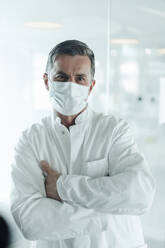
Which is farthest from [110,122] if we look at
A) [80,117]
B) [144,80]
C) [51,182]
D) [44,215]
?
[144,80]

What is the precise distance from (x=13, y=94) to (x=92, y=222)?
160 cm

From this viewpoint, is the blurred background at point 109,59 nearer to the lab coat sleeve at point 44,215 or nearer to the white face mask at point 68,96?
the white face mask at point 68,96

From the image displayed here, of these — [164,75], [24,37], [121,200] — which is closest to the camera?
[121,200]

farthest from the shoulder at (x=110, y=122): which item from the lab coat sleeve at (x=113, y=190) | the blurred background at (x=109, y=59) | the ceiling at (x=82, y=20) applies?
the ceiling at (x=82, y=20)

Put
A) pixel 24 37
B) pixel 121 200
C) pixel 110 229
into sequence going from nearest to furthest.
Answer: pixel 121 200, pixel 110 229, pixel 24 37

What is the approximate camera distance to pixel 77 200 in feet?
4.64

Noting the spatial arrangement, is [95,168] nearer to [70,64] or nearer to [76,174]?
[76,174]

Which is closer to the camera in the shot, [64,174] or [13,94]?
[64,174]

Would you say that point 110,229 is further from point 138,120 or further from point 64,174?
point 138,120

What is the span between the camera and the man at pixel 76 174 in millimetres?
1421

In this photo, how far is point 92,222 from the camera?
4.79 ft

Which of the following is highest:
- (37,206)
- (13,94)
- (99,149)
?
(13,94)

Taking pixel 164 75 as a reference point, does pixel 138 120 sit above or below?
below

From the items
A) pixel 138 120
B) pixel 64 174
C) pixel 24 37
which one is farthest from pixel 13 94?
pixel 64 174
